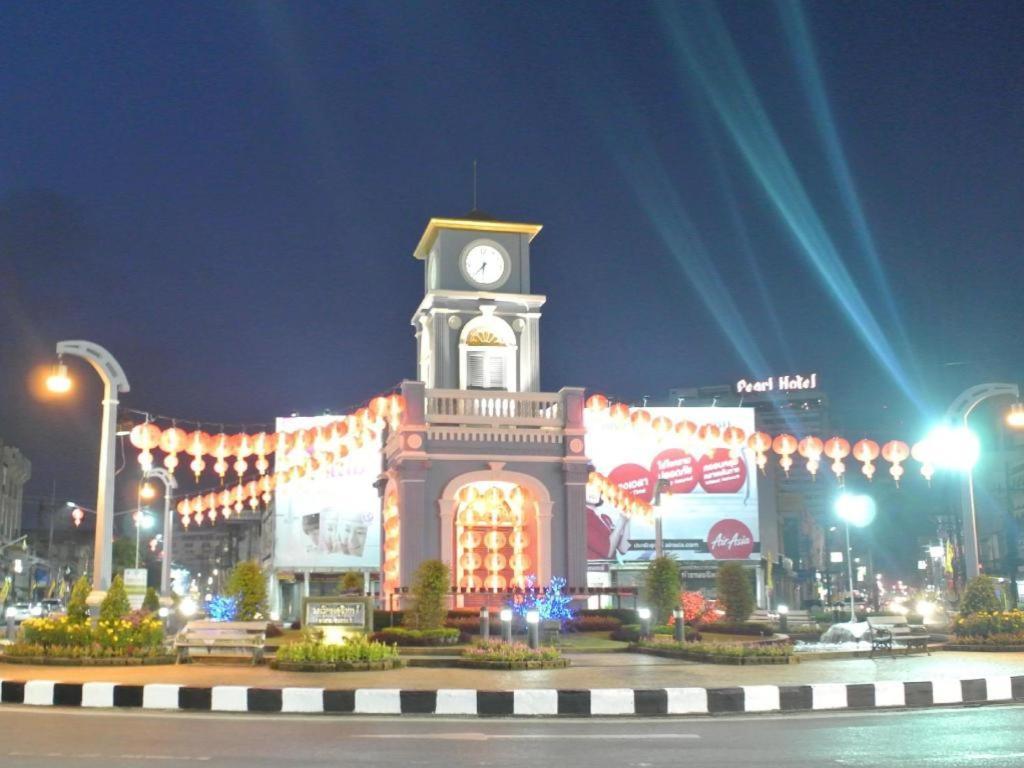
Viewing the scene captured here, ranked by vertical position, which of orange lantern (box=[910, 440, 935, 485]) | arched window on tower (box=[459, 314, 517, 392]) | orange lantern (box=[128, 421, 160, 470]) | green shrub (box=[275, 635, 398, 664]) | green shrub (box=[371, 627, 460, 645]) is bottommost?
green shrub (box=[371, 627, 460, 645])

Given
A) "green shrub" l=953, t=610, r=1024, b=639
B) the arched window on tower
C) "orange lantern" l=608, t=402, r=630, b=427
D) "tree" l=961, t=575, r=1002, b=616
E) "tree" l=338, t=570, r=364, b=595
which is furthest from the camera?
"tree" l=338, t=570, r=364, b=595

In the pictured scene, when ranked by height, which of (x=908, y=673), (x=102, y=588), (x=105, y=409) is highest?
(x=105, y=409)

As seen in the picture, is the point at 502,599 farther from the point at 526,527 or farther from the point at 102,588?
the point at 102,588

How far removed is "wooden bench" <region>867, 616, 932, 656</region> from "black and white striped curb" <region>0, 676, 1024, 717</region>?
291 inches

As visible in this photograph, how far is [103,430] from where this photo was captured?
67.3 feet

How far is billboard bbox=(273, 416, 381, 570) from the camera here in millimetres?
61688

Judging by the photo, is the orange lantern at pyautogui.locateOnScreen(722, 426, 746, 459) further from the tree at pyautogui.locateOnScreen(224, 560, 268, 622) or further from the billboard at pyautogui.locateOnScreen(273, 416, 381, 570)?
the billboard at pyautogui.locateOnScreen(273, 416, 381, 570)

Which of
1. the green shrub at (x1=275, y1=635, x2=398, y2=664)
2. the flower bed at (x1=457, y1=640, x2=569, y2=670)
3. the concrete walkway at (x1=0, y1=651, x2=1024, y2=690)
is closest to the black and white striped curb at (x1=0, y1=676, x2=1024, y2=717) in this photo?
the concrete walkway at (x1=0, y1=651, x2=1024, y2=690)

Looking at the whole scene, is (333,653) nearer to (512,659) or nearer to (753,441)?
(512,659)

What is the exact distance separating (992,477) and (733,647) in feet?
198

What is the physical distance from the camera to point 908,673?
1611 centimetres

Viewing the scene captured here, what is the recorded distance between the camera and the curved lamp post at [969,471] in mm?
24703

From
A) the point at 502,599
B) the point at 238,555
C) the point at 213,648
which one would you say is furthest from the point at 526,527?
the point at 238,555

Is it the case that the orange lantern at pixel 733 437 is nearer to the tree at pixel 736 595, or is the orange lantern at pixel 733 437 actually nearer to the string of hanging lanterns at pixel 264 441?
the tree at pixel 736 595
